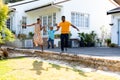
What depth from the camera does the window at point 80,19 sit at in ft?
81.8

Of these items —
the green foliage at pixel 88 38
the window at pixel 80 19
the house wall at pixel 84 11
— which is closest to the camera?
the green foliage at pixel 88 38

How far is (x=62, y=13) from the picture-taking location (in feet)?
78.3

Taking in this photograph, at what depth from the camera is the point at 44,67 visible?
1053 centimetres

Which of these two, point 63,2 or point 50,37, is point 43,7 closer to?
point 63,2

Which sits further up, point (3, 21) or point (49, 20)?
point (49, 20)

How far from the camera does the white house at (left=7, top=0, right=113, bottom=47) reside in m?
24.2

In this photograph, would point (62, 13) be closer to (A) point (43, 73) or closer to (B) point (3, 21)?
(B) point (3, 21)

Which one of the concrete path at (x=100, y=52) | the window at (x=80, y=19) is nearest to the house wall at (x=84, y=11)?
the window at (x=80, y=19)

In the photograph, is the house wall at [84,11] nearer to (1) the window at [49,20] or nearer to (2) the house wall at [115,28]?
(1) the window at [49,20]

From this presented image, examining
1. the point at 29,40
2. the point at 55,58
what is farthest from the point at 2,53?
the point at 29,40

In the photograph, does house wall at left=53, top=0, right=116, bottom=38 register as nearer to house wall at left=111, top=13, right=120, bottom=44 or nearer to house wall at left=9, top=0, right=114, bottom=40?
house wall at left=9, top=0, right=114, bottom=40

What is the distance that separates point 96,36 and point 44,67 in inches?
640

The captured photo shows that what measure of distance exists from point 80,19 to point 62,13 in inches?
86.2

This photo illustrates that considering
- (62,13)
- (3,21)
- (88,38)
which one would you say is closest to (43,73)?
(3,21)
